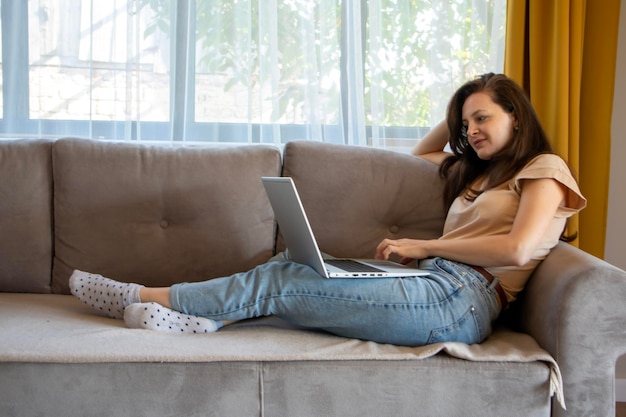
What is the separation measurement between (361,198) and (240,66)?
2.40 ft

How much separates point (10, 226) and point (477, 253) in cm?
135

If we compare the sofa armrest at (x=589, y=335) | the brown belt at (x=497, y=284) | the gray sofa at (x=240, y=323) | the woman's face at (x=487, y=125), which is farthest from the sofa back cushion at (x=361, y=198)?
the sofa armrest at (x=589, y=335)

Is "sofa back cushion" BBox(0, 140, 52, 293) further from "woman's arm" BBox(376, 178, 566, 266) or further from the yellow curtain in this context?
the yellow curtain

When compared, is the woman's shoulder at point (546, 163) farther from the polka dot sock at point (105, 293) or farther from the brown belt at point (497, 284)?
the polka dot sock at point (105, 293)

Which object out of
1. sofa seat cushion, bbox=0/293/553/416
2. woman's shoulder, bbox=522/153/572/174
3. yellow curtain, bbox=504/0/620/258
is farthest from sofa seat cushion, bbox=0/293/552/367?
yellow curtain, bbox=504/0/620/258

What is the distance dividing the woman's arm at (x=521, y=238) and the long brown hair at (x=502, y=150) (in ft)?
0.37

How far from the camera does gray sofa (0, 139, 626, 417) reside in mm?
1487

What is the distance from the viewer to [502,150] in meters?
1.90

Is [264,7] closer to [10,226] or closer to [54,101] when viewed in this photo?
[54,101]

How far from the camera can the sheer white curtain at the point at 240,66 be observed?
8.05 ft

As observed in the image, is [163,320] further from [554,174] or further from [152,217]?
[554,174]

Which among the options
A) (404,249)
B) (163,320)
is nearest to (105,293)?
(163,320)

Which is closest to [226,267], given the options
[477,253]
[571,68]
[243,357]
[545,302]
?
[243,357]

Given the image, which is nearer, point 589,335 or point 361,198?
point 589,335
